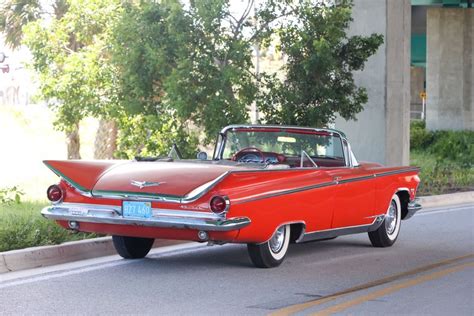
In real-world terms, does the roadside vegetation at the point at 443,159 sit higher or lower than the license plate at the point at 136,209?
lower

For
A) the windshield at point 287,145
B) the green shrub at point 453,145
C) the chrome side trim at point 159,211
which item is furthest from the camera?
the green shrub at point 453,145

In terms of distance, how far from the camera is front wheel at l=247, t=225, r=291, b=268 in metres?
10.3

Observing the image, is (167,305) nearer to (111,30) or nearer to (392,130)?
(111,30)

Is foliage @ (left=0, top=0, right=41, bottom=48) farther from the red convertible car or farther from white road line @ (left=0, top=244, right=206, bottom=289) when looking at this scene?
the red convertible car

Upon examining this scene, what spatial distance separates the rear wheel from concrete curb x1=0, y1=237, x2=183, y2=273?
341 millimetres

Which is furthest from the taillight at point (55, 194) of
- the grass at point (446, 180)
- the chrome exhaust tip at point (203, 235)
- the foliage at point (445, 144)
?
the foliage at point (445, 144)

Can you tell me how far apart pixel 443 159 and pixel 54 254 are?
25.6 metres

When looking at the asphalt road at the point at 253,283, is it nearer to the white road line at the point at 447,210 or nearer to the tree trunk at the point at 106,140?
the white road line at the point at 447,210

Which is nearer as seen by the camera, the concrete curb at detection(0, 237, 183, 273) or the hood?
the hood

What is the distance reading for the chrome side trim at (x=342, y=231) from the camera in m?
10.8

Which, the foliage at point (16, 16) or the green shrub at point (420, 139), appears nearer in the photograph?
the foliage at point (16, 16)

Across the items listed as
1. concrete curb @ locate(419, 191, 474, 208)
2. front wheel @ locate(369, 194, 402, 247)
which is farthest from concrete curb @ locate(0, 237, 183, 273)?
concrete curb @ locate(419, 191, 474, 208)

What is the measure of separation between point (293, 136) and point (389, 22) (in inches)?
417

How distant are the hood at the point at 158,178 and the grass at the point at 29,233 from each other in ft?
3.49
